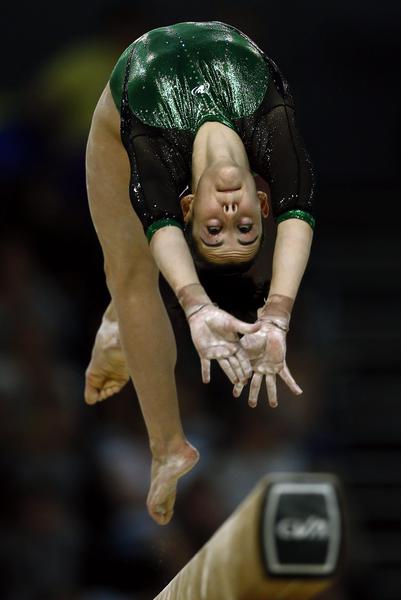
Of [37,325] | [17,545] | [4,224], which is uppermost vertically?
[4,224]

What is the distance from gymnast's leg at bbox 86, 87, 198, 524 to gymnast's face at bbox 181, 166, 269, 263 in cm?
62

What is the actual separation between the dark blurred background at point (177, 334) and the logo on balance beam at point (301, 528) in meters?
2.93

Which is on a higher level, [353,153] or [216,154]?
[216,154]

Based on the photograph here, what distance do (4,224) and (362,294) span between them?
1.78m

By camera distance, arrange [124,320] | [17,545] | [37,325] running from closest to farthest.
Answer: [124,320] → [17,545] → [37,325]

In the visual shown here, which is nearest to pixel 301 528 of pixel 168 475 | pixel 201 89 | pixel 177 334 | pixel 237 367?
pixel 237 367

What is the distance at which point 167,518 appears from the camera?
376 cm

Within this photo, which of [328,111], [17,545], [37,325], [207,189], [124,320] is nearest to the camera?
[207,189]

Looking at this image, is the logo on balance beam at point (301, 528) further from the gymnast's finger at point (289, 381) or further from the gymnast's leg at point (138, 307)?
the gymnast's leg at point (138, 307)

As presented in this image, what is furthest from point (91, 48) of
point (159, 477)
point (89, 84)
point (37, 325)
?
point (159, 477)

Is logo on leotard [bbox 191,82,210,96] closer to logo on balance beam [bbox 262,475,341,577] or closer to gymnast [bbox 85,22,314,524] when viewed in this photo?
gymnast [bbox 85,22,314,524]

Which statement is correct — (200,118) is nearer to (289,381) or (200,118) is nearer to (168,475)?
(289,381)

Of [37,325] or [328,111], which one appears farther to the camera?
[328,111]

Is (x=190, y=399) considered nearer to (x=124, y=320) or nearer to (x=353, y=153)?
(x=353, y=153)
